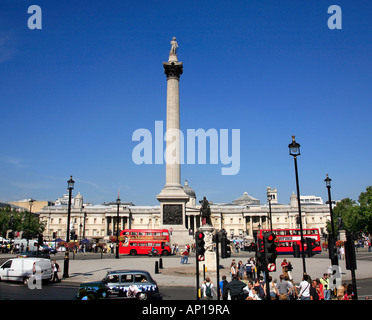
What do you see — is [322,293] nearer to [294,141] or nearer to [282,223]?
[294,141]

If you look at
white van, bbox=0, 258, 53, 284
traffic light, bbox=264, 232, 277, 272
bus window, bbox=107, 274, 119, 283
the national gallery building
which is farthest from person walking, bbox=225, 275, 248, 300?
the national gallery building

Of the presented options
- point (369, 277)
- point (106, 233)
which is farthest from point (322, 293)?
point (106, 233)

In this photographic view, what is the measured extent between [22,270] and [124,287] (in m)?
9.17

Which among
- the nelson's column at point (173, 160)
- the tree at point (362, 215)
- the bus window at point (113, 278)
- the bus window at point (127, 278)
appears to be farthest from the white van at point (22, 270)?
the tree at point (362, 215)

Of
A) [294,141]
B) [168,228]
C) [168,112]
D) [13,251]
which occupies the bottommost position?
[13,251]

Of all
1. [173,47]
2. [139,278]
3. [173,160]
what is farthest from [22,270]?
[173,47]

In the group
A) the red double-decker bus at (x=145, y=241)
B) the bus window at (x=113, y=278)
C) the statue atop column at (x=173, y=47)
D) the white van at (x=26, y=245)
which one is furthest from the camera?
the statue atop column at (x=173, y=47)

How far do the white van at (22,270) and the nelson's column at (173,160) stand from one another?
104 ft

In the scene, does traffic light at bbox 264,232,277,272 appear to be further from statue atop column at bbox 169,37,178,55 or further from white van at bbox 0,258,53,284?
statue atop column at bbox 169,37,178,55

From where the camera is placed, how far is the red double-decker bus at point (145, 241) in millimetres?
48281

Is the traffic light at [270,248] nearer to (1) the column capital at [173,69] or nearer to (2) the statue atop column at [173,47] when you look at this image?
(1) the column capital at [173,69]

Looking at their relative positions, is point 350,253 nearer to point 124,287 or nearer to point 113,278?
point 124,287

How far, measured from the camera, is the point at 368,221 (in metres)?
59.7
